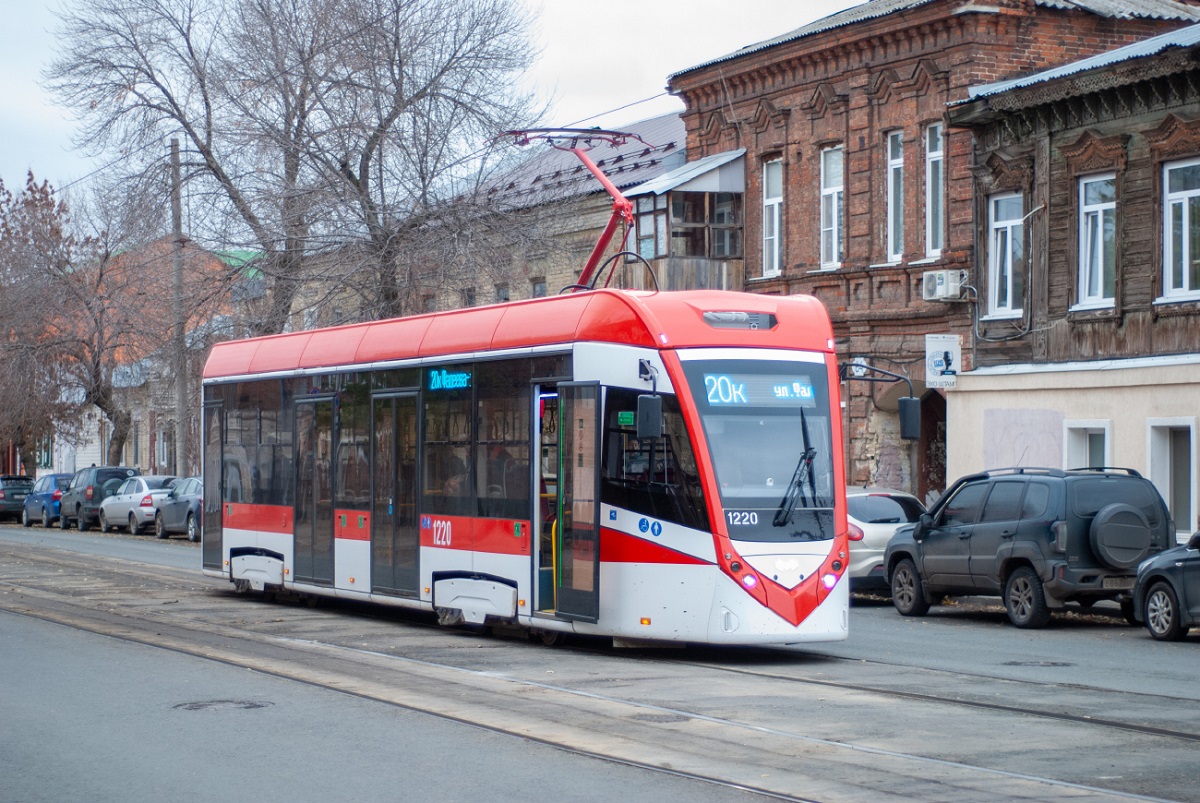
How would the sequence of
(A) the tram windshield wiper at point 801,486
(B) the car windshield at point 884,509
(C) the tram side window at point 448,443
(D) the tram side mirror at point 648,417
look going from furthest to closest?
1. (B) the car windshield at point 884,509
2. (C) the tram side window at point 448,443
3. (A) the tram windshield wiper at point 801,486
4. (D) the tram side mirror at point 648,417

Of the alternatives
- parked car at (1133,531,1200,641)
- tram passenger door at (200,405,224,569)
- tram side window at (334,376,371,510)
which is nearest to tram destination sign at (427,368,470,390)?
tram side window at (334,376,371,510)

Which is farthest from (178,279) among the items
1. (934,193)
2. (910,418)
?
(910,418)

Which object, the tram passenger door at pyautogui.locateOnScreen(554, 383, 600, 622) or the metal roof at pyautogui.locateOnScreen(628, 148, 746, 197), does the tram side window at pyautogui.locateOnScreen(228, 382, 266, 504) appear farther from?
the metal roof at pyautogui.locateOnScreen(628, 148, 746, 197)

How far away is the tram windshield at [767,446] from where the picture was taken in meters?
13.4

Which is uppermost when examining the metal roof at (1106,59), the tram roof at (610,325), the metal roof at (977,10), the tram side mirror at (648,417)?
the metal roof at (977,10)

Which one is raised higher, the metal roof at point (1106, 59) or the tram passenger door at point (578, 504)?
the metal roof at point (1106, 59)

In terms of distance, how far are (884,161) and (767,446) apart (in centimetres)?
1807

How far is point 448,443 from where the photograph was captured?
16.2m

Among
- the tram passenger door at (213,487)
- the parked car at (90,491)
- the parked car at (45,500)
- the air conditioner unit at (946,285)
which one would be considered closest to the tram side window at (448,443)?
the tram passenger door at (213,487)

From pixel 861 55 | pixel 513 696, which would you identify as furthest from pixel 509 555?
pixel 861 55

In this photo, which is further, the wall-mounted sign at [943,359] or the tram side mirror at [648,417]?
the wall-mounted sign at [943,359]

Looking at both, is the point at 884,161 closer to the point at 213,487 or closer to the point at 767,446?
the point at 213,487

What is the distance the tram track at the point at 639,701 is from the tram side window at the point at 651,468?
1329 millimetres

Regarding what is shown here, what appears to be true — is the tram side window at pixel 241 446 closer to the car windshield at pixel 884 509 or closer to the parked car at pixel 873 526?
the parked car at pixel 873 526
